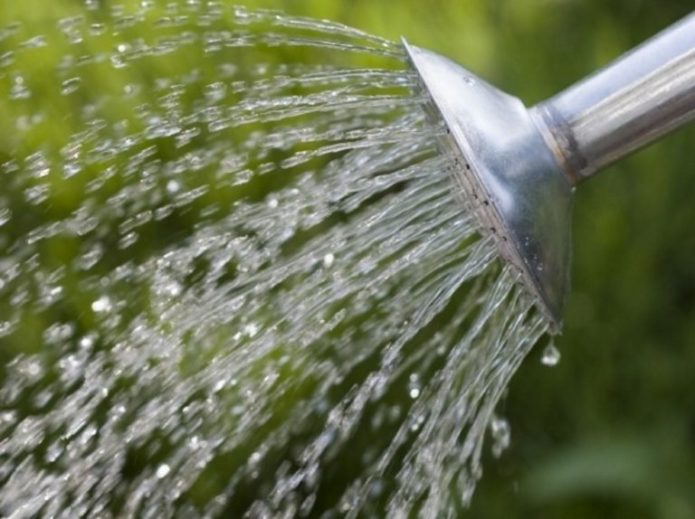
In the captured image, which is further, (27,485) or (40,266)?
(40,266)

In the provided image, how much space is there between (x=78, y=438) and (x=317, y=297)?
394 mm

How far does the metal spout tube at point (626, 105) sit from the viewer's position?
2.94ft

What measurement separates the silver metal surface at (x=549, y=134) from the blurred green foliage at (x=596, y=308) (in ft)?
3.07

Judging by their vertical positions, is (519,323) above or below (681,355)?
above

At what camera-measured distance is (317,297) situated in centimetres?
142

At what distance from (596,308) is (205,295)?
681mm

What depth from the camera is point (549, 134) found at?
0.94 meters

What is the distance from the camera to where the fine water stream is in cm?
153

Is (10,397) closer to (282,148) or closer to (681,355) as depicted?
(282,148)

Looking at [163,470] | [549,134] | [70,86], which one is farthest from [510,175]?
[70,86]

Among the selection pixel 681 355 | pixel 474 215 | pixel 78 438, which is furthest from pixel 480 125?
pixel 681 355

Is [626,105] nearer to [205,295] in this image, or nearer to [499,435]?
[205,295]

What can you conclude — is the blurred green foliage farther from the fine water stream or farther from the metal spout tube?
the metal spout tube

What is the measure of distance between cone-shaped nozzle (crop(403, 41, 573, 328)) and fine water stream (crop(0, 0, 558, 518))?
44 cm
